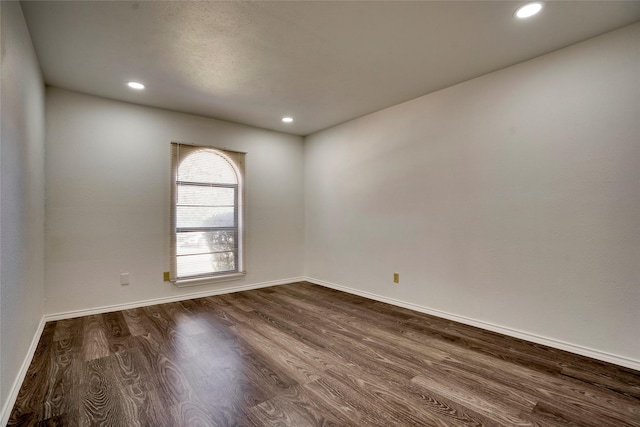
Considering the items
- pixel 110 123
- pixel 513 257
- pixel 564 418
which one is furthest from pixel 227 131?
pixel 564 418

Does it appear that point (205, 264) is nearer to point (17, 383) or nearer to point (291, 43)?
point (17, 383)

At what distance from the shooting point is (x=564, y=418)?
164 cm

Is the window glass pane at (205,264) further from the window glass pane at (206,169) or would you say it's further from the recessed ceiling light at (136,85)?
the recessed ceiling light at (136,85)

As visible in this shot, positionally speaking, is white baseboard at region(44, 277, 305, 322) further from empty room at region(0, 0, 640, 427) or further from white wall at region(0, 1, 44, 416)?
white wall at region(0, 1, 44, 416)

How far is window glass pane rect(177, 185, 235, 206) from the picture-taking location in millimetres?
4020

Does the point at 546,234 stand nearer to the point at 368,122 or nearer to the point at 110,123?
the point at 368,122

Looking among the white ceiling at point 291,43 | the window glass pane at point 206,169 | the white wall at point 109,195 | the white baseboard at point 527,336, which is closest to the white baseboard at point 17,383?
the white wall at point 109,195

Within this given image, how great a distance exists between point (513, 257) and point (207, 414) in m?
2.69

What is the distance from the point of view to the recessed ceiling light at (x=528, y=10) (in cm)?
198

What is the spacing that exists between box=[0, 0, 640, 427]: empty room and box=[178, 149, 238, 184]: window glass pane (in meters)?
0.03

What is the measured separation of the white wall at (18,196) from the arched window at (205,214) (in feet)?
4.61

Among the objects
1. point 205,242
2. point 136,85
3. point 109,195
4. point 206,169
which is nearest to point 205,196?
point 206,169

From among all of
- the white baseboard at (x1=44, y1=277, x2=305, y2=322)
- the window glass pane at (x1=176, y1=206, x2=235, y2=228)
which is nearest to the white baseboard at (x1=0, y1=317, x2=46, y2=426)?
the white baseboard at (x1=44, y1=277, x2=305, y2=322)

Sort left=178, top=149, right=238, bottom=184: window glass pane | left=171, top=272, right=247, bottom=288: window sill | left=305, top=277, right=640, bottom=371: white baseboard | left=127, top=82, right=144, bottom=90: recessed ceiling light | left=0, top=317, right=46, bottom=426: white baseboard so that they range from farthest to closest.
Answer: left=178, top=149, right=238, bottom=184: window glass pane → left=171, top=272, right=247, bottom=288: window sill → left=127, top=82, right=144, bottom=90: recessed ceiling light → left=305, top=277, right=640, bottom=371: white baseboard → left=0, top=317, right=46, bottom=426: white baseboard
